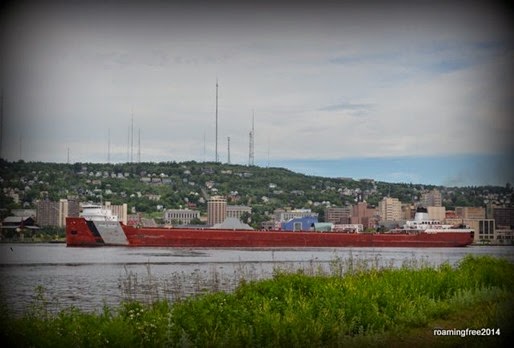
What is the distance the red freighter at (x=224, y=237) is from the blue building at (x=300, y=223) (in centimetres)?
356

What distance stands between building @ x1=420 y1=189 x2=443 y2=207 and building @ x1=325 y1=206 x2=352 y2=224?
6006 mm

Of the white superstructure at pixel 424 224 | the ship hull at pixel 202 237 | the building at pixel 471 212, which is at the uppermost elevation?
the building at pixel 471 212

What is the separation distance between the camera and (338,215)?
41.2 metres

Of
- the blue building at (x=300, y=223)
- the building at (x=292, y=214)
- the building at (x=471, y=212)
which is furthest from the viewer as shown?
the blue building at (x=300, y=223)

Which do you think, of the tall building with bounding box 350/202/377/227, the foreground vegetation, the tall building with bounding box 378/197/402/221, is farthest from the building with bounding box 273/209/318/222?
the foreground vegetation

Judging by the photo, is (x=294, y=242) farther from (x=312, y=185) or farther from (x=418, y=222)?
(x=418, y=222)

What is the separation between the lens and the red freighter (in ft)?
109

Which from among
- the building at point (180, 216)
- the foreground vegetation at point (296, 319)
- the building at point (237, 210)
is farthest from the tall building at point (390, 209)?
the foreground vegetation at point (296, 319)

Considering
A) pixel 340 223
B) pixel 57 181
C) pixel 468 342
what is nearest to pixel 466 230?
pixel 340 223

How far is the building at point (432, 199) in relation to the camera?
1281 inches

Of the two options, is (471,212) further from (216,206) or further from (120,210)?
(120,210)

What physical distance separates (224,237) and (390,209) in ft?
39.2

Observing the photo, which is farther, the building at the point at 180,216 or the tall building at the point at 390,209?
the tall building at the point at 390,209

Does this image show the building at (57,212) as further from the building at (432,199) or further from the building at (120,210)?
the building at (432,199)
